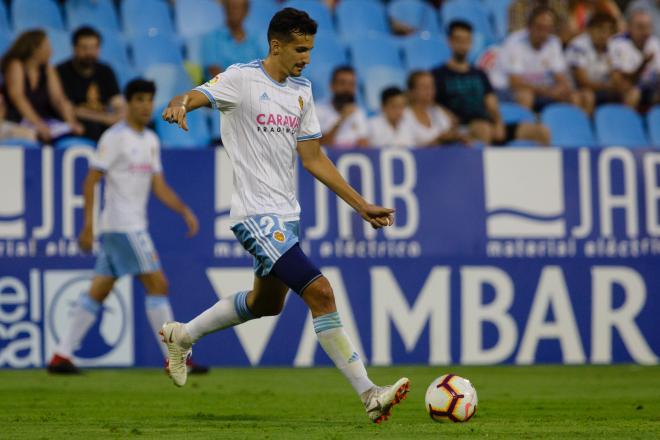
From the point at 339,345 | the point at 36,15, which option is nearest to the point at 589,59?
the point at 36,15

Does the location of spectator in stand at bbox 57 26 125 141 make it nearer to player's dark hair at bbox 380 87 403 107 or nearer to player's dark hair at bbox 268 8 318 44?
player's dark hair at bbox 380 87 403 107

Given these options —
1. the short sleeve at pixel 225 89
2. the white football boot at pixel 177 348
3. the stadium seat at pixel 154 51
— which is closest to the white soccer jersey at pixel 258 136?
the short sleeve at pixel 225 89

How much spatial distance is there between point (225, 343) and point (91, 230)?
2.02m

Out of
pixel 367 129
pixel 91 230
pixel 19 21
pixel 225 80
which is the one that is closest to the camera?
pixel 225 80

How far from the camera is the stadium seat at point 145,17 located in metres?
16.1

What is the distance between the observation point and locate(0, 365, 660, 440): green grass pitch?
278 inches

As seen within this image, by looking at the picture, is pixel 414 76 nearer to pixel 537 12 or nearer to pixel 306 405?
pixel 537 12

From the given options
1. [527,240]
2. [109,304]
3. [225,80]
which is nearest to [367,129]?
[527,240]

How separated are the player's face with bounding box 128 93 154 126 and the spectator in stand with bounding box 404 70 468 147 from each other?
3.89 metres

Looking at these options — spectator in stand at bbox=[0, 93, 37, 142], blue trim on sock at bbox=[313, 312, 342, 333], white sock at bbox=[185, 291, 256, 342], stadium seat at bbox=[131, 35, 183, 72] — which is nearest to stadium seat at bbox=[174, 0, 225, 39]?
stadium seat at bbox=[131, 35, 183, 72]

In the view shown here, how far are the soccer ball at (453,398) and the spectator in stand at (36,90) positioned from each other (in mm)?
7151

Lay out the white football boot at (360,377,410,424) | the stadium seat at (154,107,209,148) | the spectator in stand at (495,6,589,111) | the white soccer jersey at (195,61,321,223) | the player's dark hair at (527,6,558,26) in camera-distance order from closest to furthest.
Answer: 1. the white football boot at (360,377,410,424)
2. the white soccer jersey at (195,61,321,223)
3. the stadium seat at (154,107,209,148)
4. the spectator in stand at (495,6,589,111)
5. the player's dark hair at (527,6,558,26)

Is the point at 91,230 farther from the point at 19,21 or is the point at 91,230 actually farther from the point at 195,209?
the point at 19,21

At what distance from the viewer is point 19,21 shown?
15.4m
